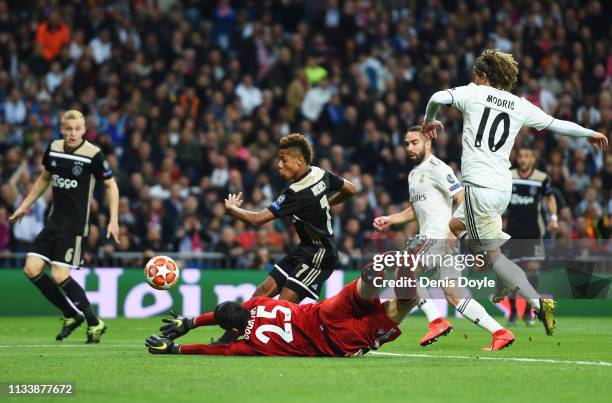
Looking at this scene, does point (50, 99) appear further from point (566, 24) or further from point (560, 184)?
point (566, 24)

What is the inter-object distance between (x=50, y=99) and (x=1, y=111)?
0.90 metres

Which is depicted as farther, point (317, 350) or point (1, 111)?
point (1, 111)

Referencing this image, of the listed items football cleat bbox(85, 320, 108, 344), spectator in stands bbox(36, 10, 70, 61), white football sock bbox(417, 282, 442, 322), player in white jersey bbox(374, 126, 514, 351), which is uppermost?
spectator in stands bbox(36, 10, 70, 61)

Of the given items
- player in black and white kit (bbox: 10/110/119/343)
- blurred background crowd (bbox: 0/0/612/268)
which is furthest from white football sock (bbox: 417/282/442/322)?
blurred background crowd (bbox: 0/0/612/268)

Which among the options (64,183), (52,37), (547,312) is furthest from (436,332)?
(52,37)

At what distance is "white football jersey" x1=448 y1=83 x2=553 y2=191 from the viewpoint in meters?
10.4

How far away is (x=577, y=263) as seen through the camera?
18.8 meters

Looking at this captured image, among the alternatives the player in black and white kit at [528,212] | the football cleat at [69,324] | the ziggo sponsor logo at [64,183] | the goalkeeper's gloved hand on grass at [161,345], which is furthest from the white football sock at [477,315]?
the player in black and white kit at [528,212]

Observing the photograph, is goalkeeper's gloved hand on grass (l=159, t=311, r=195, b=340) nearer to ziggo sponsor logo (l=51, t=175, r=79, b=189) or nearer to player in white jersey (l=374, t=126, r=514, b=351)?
player in white jersey (l=374, t=126, r=514, b=351)

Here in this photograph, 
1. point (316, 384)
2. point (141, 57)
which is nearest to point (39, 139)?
point (141, 57)

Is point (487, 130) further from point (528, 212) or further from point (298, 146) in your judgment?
point (528, 212)

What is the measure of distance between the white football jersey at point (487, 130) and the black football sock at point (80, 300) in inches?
175

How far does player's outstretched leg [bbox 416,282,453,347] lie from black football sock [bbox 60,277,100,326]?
349 cm

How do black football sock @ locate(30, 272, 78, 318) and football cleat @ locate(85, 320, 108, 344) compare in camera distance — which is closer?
football cleat @ locate(85, 320, 108, 344)
